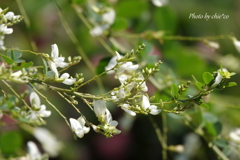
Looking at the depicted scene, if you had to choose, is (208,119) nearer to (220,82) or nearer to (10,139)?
(220,82)

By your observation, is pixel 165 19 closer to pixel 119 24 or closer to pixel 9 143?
pixel 119 24

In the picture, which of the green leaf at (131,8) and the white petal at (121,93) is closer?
the white petal at (121,93)

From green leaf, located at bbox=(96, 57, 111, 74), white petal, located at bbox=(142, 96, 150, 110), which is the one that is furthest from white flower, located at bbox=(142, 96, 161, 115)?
green leaf, located at bbox=(96, 57, 111, 74)

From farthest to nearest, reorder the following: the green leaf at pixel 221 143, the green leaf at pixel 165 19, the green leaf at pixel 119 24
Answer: the green leaf at pixel 165 19, the green leaf at pixel 119 24, the green leaf at pixel 221 143

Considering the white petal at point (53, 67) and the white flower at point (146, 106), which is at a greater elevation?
the white petal at point (53, 67)

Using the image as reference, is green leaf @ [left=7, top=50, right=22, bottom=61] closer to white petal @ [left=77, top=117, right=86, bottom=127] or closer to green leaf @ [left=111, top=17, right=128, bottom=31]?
white petal @ [left=77, top=117, right=86, bottom=127]

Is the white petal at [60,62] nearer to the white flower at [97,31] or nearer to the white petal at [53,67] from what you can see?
the white petal at [53,67]

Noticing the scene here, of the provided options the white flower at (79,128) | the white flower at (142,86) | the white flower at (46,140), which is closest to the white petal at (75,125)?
the white flower at (79,128)

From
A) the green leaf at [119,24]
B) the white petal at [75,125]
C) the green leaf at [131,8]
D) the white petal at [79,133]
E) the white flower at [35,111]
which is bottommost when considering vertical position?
the green leaf at [131,8]

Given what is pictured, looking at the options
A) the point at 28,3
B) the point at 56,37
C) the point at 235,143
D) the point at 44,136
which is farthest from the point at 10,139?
the point at 56,37
